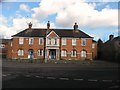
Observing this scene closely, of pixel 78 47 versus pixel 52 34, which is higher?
pixel 52 34

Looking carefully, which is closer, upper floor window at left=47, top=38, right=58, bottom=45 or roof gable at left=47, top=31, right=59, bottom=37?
roof gable at left=47, top=31, right=59, bottom=37

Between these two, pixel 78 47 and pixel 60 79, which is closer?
pixel 60 79

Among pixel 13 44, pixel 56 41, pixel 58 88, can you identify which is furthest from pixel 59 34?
pixel 58 88

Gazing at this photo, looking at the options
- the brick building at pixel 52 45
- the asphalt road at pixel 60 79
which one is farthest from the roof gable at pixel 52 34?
the asphalt road at pixel 60 79

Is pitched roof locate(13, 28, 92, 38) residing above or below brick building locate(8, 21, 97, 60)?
above

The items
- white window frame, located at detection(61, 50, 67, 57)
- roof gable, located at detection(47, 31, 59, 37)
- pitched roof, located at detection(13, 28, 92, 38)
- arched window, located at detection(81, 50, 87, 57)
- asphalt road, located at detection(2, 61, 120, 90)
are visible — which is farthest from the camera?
pitched roof, located at detection(13, 28, 92, 38)

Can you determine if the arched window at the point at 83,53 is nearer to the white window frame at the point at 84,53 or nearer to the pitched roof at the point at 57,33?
the white window frame at the point at 84,53

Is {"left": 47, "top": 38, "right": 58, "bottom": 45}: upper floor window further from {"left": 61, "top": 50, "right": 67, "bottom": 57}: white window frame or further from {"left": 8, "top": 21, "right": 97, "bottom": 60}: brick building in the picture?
{"left": 61, "top": 50, "right": 67, "bottom": 57}: white window frame

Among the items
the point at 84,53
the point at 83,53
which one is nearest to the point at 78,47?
the point at 83,53

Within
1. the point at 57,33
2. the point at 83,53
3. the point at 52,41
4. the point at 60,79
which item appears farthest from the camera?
the point at 57,33

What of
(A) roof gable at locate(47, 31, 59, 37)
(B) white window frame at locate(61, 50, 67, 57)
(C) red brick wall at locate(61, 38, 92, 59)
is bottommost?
(B) white window frame at locate(61, 50, 67, 57)

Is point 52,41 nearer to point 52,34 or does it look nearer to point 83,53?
point 52,34

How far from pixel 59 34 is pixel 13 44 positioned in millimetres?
12412

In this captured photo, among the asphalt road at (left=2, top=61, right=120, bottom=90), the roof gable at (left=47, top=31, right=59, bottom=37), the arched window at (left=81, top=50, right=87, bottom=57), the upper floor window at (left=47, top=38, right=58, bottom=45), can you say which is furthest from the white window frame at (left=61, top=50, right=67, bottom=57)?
the asphalt road at (left=2, top=61, right=120, bottom=90)
